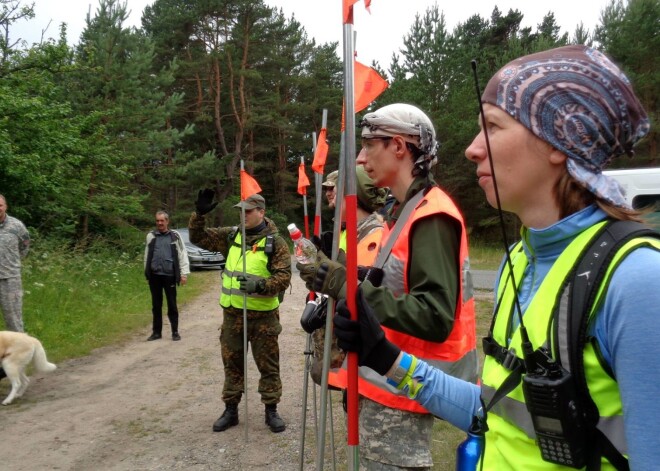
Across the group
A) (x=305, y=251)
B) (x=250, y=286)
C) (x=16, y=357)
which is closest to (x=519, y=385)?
(x=305, y=251)

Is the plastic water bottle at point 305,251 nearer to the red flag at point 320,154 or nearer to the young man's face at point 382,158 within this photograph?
the red flag at point 320,154

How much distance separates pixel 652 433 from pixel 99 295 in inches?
475

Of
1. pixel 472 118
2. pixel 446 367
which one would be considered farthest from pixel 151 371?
pixel 472 118

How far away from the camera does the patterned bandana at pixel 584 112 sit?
1095mm

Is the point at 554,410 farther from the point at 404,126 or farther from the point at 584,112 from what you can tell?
the point at 404,126

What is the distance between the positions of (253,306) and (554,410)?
4.18 m

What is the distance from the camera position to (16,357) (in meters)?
5.86

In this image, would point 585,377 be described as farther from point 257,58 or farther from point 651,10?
point 257,58

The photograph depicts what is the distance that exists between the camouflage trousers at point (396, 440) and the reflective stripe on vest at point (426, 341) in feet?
0.16

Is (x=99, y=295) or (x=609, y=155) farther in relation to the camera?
(x=99, y=295)

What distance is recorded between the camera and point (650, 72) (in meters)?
23.3

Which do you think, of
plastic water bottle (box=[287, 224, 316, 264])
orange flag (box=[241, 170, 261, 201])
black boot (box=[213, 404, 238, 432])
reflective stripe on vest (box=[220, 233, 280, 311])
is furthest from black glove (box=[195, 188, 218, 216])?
black boot (box=[213, 404, 238, 432])

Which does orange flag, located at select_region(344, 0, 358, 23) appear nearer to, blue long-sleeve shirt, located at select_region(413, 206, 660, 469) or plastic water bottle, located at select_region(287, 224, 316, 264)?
blue long-sleeve shirt, located at select_region(413, 206, 660, 469)

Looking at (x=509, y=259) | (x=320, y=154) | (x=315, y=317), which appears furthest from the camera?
(x=320, y=154)
